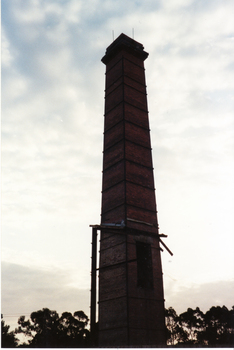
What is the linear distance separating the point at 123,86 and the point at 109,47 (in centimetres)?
421

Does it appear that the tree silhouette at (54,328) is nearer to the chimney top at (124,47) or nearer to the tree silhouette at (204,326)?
the tree silhouette at (204,326)

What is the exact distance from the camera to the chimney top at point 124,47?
18.7 m

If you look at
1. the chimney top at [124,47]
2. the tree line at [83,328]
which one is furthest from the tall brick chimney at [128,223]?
the tree line at [83,328]

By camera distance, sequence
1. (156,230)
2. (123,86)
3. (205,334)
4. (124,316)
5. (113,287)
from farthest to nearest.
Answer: (205,334)
(123,86)
(156,230)
(113,287)
(124,316)

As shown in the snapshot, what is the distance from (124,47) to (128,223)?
37.3 ft

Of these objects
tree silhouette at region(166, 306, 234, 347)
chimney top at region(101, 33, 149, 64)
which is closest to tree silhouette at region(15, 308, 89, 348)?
tree silhouette at region(166, 306, 234, 347)

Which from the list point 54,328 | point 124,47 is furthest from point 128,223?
point 54,328

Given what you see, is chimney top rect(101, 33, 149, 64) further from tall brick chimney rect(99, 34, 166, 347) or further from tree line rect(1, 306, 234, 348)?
tree line rect(1, 306, 234, 348)

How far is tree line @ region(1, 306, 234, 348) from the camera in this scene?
113 ft

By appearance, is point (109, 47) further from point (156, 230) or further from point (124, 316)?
point (124, 316)

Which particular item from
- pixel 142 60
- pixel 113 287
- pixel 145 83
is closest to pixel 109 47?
pixel 142 60

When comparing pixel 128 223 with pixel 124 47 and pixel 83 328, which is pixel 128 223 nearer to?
pixel 124 47

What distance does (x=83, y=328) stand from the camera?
3769cm

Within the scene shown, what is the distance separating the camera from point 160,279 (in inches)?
534
